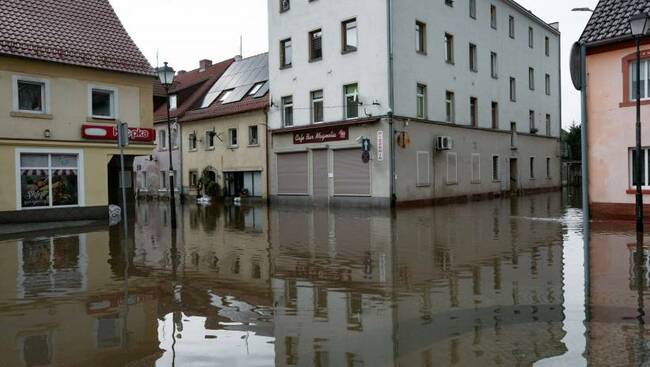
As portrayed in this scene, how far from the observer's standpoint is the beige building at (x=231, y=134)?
106ft

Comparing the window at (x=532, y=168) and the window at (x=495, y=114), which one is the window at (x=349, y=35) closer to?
the window at (x=495, y=114)

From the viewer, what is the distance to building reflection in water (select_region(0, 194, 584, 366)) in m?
5.30

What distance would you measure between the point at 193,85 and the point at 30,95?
22579mm

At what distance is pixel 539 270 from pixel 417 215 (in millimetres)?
12377

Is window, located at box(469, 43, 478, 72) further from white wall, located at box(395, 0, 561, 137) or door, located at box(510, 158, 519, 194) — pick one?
door, located at box(510, 158, 519, 194)

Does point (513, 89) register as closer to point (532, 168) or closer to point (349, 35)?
point (532, 168)

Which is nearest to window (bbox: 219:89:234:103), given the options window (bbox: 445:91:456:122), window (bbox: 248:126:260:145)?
window (bbox: 248:126:260:145)

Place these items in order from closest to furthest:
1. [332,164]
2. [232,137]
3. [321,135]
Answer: [332,164]
[321,135]
[232,137]

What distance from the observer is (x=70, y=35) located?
20.3 m

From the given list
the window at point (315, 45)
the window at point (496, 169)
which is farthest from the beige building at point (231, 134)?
the window at point (496, 169)

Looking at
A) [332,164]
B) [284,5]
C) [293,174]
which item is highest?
[284,5]

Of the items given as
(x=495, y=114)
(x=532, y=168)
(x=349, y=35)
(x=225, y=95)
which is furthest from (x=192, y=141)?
(x=532, y=168)

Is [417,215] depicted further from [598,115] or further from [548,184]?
[548,184]

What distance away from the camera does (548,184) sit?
1639 inches
